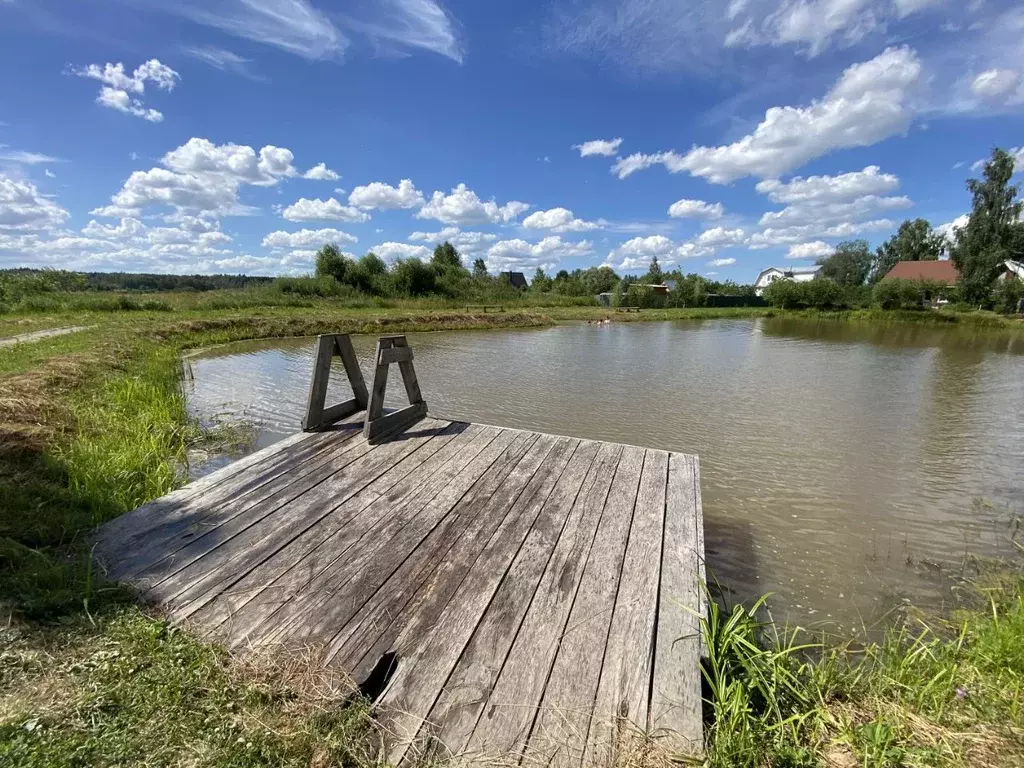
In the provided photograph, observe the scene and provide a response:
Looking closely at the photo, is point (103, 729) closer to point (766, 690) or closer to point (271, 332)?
point (766, 690)

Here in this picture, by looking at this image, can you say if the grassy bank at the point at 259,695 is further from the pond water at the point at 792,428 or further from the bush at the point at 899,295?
the bush at the point at 899,295

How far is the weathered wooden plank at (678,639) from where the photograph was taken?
68.7 inches

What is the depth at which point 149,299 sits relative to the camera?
88.3ft

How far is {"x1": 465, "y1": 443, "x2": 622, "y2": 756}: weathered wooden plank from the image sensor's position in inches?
65.5

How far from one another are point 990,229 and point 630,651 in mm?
54598

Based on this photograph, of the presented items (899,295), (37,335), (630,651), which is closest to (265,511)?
(630,651)

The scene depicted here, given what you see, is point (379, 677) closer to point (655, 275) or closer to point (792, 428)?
point (792, 428)

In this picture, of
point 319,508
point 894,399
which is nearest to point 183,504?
point 319,508

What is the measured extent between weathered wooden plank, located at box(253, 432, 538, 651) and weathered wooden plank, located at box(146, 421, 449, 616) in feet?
1.56

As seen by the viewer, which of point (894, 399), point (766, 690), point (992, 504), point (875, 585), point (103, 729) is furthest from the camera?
point (894, 399)

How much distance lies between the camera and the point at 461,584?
2506 mm

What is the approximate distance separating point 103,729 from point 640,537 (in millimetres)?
2703

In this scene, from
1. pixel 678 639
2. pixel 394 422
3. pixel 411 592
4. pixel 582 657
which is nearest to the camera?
pixel 582 657

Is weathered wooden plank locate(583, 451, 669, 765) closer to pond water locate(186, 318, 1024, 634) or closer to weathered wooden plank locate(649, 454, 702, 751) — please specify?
weathered wooden plank locate(649, 454, 702, 751)
